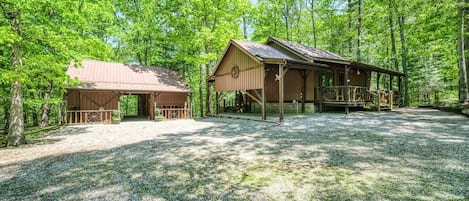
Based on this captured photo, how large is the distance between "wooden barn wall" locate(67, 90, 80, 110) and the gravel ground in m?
9.05

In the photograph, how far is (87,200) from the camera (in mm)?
3201

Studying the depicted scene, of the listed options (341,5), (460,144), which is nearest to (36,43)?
(460,144)

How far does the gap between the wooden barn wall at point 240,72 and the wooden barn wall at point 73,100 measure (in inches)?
381

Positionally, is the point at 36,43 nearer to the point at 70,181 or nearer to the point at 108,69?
the point at 70,181

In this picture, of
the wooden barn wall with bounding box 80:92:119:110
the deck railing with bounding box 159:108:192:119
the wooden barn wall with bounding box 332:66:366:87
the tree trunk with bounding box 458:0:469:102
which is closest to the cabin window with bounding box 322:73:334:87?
the wooden barn wall with bounding box 332:66:366:87

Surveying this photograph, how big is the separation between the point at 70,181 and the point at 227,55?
43.2 feet

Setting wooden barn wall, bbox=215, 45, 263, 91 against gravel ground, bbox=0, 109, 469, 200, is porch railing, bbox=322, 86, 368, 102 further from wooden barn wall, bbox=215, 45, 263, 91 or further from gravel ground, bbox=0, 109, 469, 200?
gravel ground, bbox=0, 109, 469, 200

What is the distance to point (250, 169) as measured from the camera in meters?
4.31

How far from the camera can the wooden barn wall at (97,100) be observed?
50.2 ft

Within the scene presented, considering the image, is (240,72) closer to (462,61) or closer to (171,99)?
(171,99)

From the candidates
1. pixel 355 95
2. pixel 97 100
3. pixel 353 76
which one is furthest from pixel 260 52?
pixel 97 100

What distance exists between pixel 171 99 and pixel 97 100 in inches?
208

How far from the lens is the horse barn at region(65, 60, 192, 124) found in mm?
14347

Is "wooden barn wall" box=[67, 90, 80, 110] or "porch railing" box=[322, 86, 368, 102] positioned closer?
"porch railing" box=[322, 86, 368, 102]
